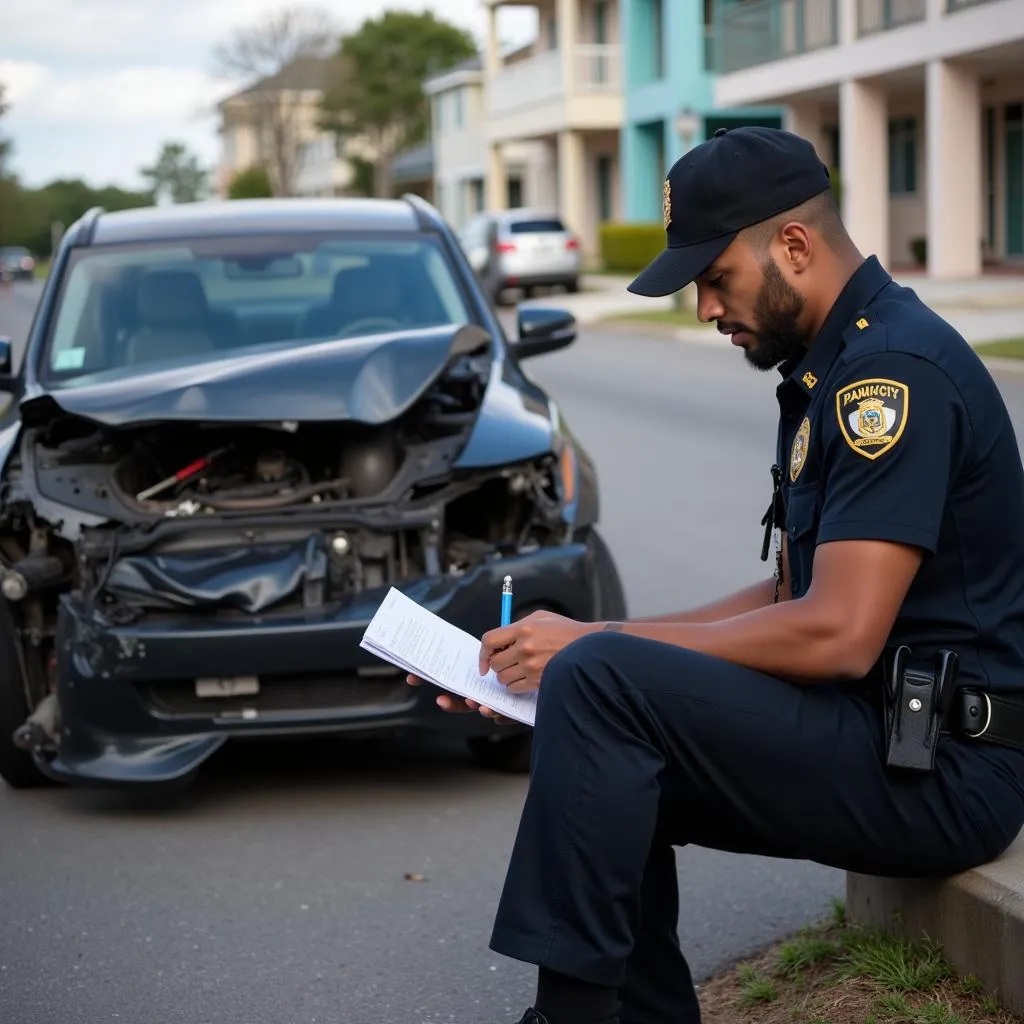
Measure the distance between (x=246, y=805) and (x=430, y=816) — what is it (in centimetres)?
58

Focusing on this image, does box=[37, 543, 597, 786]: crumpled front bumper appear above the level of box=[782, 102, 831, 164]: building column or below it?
below

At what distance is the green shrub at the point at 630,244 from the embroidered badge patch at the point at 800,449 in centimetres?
3441

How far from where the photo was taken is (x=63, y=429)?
5633mm

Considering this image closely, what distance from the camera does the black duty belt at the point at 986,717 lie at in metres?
2.94

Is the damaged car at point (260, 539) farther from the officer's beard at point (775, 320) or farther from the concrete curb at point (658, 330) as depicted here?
the concrete curb at point (658, 330)

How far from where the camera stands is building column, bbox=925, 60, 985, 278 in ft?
92.6

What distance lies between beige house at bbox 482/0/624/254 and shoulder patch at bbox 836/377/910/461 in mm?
45029

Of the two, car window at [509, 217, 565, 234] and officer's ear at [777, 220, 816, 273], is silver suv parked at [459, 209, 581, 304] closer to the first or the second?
car window at [509, 217, 565, 234]

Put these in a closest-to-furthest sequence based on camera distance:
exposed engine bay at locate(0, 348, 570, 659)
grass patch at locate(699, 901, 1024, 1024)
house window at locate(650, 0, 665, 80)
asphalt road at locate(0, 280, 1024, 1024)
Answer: grass patch at locate(699, 901, 1024, 1024) → asphalt road at locate(0, 280, 1024, 1024) → exposed engine bay at locate(0, 348, 570, 659) → house window at locate(650, 0, 665, 80)

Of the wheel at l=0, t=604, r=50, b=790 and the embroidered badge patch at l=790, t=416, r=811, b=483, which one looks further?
the wheel at l=0, t=604, r=50, b=790

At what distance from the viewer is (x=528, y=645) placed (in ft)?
10.1

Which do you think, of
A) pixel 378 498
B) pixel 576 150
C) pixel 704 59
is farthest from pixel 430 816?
pixel 576 150

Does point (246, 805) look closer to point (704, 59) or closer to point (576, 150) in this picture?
point (704, 59)

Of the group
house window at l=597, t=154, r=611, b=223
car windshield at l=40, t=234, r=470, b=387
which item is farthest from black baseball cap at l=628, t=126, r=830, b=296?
house window at l=597, t=154, r=611, b=223
